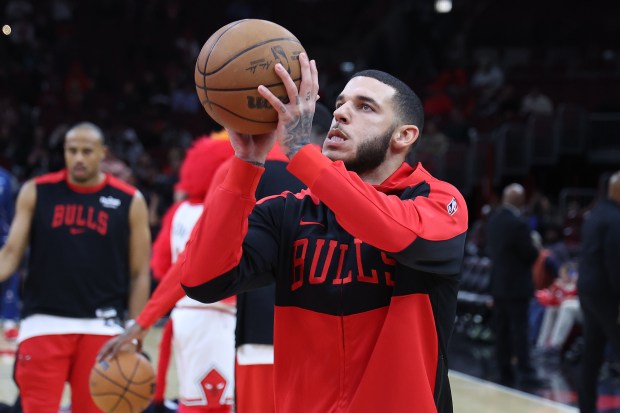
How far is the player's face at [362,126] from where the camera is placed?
2689mm

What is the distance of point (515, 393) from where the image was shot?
8.91 meters

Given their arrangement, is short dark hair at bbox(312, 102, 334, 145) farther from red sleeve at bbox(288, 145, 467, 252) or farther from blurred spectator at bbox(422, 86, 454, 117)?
blurred spectator at bbox(422, 86, 454, 117)

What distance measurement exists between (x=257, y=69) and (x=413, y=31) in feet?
59.0

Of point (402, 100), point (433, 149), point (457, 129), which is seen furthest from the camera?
point (457, 129)

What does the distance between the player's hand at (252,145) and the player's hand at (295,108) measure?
14 cm

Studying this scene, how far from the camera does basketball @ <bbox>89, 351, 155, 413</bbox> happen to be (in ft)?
14.3

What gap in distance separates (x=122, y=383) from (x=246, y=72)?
233 centimetres

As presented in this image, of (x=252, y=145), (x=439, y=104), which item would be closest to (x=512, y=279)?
(x=252, y=145)

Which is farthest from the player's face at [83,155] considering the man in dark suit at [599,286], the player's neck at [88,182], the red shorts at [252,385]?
the man in dark suit at [599,286]

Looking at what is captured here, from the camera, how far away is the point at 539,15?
72.2 ft

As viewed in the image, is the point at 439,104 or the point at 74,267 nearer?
the point at 74,267

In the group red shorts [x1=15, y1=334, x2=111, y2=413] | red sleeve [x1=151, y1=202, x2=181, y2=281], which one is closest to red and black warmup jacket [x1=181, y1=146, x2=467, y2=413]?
red shorts [x1=15, y1=334, x2=111, y2=413]

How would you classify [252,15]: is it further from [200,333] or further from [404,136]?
[404,136]

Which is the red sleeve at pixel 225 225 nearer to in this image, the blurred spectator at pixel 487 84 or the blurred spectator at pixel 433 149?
the blurred spectator at pixel 433 149
